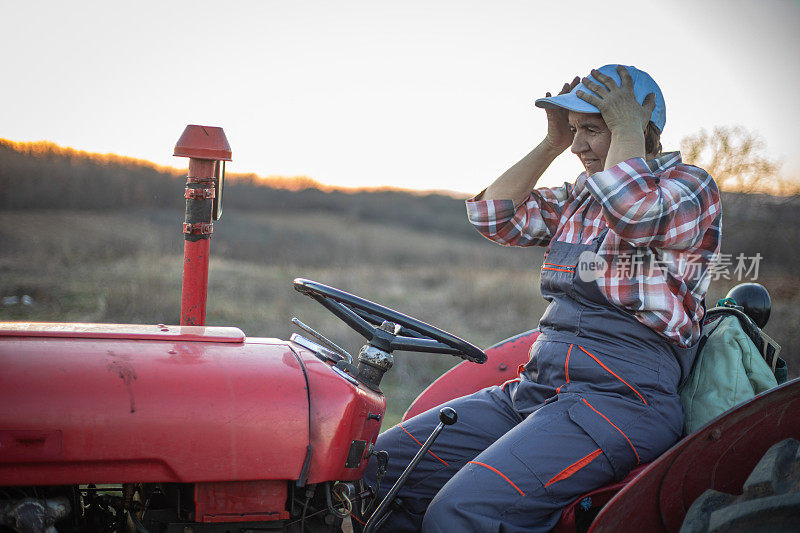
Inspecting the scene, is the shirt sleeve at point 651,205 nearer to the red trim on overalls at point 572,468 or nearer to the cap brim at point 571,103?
the cap brim at point 571,103

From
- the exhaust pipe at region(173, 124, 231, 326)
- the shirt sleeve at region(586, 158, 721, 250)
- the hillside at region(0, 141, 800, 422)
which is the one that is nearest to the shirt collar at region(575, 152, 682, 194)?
the shirt sleeve at region(586, 158, 721, 250)

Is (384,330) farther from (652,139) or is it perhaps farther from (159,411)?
(652,139)

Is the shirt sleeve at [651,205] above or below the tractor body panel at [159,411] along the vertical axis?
above

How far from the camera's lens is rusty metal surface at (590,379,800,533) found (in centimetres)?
161

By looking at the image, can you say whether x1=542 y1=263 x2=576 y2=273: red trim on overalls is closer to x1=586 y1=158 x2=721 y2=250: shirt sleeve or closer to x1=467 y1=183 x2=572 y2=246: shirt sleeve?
x1=586 y1=158 x2=721 y2=250: shirt sleeve

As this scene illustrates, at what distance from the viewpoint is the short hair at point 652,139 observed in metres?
2.21

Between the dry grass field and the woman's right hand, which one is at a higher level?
the woman's right hand

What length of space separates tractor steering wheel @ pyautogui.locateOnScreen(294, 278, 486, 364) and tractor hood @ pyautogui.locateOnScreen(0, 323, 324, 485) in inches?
11.7

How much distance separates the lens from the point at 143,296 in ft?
20.6

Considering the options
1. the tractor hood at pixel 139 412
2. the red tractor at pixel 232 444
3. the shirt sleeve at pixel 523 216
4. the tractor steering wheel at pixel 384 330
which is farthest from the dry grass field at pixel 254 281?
the tractor hood at pixel 139 412

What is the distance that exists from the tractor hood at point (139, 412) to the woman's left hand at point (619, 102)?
3.99ft

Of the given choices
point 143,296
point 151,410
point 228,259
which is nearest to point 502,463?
point 151,410

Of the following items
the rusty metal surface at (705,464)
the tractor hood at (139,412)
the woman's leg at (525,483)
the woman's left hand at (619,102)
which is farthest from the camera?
the woman's left hand at (619,102)

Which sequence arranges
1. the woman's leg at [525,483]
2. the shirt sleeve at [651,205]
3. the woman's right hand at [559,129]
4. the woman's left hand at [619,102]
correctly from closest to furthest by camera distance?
the woman's leg at [525,483] → the shirt sleeve at [651,205] → the woman's left hand at [619,102] → the woman's right hand at [559,129]
